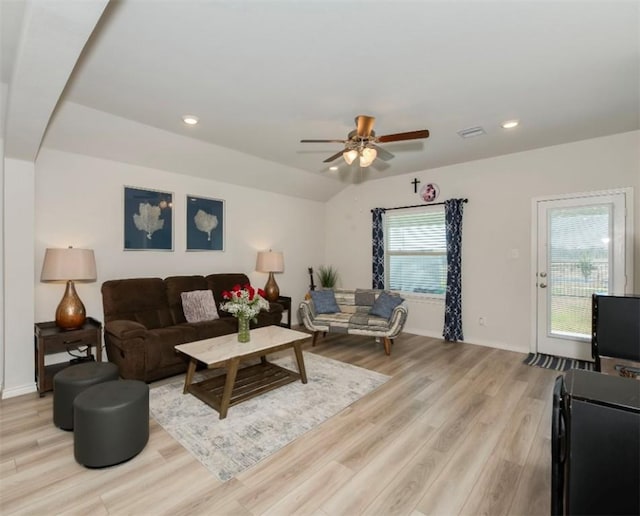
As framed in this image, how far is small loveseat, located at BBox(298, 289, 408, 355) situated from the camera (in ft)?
14.1

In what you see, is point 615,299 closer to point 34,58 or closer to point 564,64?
point 564,64

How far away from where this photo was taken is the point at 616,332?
7.13 ft

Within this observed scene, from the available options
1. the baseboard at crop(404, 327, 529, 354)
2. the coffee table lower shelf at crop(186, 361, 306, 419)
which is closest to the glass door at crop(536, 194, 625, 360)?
the baseboard at crop(404, 327, 529, 354)

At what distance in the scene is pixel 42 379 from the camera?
2.96 metres

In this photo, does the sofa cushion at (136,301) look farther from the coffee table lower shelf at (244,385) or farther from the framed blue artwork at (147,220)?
the coffee table lower shelf at (244,385)

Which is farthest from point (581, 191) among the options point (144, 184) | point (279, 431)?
point (144, 184)

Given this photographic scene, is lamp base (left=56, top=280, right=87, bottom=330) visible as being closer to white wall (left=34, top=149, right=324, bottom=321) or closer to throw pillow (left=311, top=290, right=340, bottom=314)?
white wall (left=34, top=149, right=324, bottom=321)

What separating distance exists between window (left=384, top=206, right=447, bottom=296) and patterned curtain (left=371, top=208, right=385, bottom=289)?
13cm

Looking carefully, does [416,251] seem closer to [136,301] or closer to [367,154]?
[367,154]

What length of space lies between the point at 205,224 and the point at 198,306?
127 centimetres

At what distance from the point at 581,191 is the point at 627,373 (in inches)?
112

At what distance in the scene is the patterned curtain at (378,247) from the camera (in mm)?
5754

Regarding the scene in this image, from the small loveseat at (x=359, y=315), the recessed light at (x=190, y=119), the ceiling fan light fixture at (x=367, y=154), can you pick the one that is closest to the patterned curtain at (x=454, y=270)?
the small loveseat at (x=359, y=315)

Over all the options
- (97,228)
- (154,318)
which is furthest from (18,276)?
(154,318)
